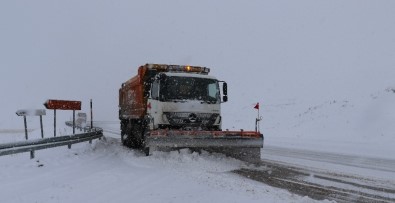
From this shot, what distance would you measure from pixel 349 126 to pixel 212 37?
148 feet

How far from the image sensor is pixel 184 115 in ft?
43.8

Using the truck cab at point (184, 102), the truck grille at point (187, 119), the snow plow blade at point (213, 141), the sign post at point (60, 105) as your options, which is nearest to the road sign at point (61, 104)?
the sign post at point (60, 105)

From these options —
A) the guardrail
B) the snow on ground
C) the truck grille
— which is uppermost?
the truck grille

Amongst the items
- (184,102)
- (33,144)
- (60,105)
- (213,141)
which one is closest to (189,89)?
(184,102)

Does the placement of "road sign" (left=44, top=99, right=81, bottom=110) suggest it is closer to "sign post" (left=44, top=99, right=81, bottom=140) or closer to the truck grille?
"sign post" (left=44, top=99, right=81, bottom=140)

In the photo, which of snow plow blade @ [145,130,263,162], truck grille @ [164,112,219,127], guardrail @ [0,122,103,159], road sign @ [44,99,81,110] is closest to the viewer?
guardrail @ [0,122,103,159]

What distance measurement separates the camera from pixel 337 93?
32.8 metres

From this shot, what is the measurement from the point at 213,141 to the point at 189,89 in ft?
7.23

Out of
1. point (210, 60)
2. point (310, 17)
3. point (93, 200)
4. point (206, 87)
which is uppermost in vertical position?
point (310, 17)

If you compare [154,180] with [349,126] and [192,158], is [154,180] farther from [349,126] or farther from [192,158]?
[349,126]

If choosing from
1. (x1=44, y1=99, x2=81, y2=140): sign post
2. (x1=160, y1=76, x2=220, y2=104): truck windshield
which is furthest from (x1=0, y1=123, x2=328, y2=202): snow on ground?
(x1=44, y1=99, x2=81, y2=140): sign post

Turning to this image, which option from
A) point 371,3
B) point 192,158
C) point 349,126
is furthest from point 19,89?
point 192,158

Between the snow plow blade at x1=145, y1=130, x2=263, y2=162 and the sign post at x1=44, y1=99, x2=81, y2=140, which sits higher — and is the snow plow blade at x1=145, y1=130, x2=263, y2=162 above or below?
below

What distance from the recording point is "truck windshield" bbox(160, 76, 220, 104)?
536 inches
